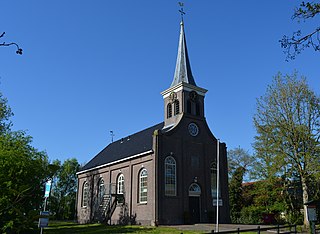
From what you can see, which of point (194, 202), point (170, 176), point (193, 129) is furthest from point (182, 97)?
point (194, 202)

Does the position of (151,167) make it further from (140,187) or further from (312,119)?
(312,119)

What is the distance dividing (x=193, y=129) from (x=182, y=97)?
3.30 metres

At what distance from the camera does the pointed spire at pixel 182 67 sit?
33125 millimetres

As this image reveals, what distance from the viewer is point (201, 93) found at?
32.7 meters

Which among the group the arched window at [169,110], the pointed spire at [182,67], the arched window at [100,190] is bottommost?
the arched window at [100,190]

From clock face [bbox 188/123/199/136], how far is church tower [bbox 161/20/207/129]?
2.89 ft

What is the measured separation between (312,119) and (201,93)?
10751 mm

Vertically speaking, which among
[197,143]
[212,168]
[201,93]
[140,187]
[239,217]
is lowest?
[239,217]

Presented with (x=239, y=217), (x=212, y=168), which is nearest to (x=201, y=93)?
(x=212, y=168)

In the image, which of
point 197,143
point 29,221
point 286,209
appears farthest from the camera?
point 286,209

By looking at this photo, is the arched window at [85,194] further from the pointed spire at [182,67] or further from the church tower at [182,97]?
the pointed spire at [182,67]

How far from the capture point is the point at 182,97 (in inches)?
1218

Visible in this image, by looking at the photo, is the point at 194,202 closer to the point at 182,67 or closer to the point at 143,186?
the point at 143,186

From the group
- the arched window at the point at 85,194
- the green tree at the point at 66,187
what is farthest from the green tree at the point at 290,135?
the green tree at the point at 66,187
